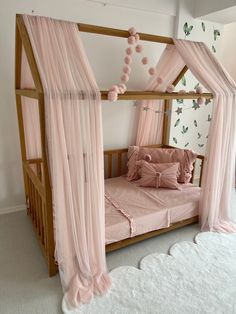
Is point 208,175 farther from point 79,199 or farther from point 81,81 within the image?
point 81,81

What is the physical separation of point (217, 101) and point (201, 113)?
5.13 ft

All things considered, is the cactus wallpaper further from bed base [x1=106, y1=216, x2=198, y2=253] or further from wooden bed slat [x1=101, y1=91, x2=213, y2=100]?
bed base [x1=106, y1=216, x2=198, y2=253]

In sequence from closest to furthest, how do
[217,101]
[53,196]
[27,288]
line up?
[53,196]
[27,288]
[217,101]

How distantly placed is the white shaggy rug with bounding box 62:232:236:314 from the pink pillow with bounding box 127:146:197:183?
98 centimetres

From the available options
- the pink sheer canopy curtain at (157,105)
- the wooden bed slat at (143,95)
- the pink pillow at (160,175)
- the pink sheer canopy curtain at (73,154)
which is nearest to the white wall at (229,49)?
the pink sheer canopy curtain at (157,105)

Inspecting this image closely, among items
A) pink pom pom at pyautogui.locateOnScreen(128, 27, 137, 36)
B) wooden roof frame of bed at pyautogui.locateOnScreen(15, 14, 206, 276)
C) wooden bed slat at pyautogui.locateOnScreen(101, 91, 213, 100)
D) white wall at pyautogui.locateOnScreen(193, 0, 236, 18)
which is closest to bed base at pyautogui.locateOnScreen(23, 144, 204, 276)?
wooden roof frame of bed at pyautogui.locateOnScreen(15, 14, 206, 276)

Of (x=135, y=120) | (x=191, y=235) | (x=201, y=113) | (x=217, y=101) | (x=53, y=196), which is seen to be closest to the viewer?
(x=53, y=196)

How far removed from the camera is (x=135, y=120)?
3.52m

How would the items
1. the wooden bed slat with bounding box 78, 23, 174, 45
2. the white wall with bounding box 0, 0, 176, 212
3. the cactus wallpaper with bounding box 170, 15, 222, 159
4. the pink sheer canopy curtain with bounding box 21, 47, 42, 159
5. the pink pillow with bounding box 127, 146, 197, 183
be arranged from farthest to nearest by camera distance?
the cactus wallpaper with bounding box 170, 15, 222, 159, the pink pillow with bounding box 127, 146, 197, 183, the white wall with bounding box 0, 0, 176, 212, the pink sheer canopy curtain with bounding box 21, 47, 42, 159, the wooden bed slat with bounding box 78, 23, 174, 45

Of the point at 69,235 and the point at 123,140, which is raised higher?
the point at 123,140

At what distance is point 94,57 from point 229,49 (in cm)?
255

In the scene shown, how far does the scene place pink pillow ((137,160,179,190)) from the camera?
2.98 m

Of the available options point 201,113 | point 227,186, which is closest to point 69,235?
point 227,186

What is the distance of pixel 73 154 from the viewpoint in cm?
178
